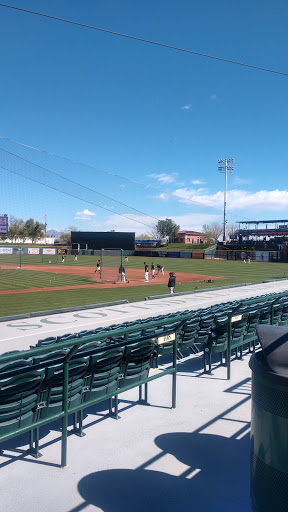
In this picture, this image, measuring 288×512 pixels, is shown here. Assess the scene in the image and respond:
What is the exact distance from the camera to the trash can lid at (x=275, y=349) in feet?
9.23

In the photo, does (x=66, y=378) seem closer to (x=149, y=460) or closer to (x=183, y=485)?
(x=149, y=460)

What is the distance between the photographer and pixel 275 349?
2.88 metres

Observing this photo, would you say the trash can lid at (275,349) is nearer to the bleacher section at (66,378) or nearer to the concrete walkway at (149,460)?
the concrete walkway at (149,460)

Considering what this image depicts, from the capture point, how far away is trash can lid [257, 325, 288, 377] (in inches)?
111

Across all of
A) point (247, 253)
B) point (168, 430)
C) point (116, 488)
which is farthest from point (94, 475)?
point (247, 253)

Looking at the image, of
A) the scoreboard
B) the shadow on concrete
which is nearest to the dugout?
the scoreboard

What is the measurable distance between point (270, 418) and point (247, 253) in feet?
259

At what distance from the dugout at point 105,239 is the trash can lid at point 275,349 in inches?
3789

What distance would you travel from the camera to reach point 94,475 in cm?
437

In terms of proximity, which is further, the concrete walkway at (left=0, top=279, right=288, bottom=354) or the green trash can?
the concrete walkway at (left=0, top=279, right=288, bottom=354)

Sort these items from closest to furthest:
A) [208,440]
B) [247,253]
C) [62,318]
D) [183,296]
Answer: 1. [208,440]
2. [62,318]
3. [183,296]
4. [247,253]

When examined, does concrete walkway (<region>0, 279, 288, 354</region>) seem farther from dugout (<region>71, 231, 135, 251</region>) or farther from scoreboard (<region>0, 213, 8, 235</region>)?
dugout (<region>71, 231, 135, 251</region>)

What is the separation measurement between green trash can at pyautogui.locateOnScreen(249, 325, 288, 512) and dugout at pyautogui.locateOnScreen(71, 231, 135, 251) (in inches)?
3790

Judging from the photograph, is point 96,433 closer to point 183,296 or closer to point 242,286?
point 183,296
